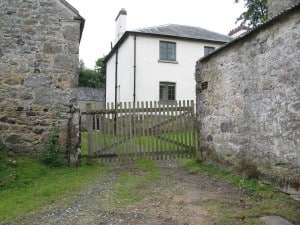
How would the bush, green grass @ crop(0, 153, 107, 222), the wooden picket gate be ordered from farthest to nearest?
the wooden picket gate, the bush, green grass @ crop(0, 153, 107, 222)

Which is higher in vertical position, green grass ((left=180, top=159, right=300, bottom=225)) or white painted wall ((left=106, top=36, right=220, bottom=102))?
white painted wall ((left=106, top=36, right=220, bottom=102))

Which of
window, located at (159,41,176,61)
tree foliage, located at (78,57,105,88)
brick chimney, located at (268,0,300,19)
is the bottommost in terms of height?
brick chimney, located at (268,0,300,19)

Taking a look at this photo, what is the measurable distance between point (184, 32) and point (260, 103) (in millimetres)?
16770

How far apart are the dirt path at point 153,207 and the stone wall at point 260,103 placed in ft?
2.65

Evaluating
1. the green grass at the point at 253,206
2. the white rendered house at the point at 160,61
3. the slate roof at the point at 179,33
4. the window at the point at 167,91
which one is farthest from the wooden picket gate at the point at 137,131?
the slate roof at the point at 179,33

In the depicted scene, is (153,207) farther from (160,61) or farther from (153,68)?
(160,61)

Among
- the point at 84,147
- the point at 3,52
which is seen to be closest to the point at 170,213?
the point at 3,52

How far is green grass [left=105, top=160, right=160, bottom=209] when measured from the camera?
588 cm

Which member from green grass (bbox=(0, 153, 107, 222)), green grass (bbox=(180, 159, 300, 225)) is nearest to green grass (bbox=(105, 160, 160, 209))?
green grass (bbox=(0, 153, 107, 222))

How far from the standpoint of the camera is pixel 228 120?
789 cm

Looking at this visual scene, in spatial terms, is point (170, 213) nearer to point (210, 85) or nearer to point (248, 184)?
point (248, 184)

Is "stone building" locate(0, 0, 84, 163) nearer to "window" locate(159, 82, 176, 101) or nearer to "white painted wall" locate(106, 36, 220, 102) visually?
"white painted wall" locate(106, 36, 220, 102)

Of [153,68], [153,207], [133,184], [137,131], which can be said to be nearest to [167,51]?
[153,68]

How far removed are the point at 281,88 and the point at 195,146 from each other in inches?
178
